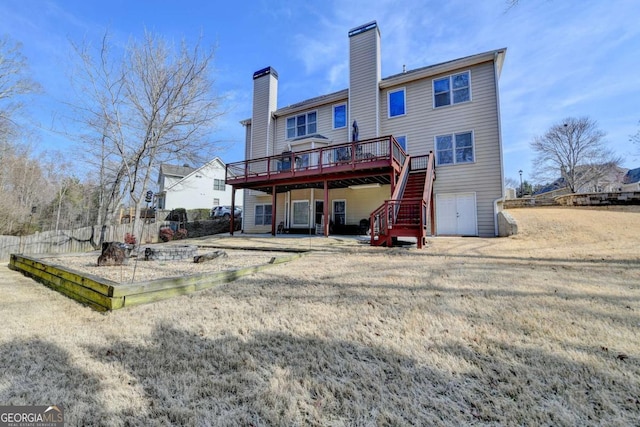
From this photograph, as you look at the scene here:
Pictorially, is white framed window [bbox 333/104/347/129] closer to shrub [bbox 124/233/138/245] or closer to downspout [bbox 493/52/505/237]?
downspout [bbox 493/52/505/237]

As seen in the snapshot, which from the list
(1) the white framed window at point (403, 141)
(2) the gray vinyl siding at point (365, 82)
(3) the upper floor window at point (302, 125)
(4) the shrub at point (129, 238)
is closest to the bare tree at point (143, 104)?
(4) the shrub at point (129, 238)

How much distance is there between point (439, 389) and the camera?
1.80m

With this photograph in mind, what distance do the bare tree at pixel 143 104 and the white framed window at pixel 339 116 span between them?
6141 mm

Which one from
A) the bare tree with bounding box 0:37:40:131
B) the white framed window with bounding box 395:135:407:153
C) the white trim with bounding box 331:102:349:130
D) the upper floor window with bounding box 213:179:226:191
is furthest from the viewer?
the upper floor window with bounding box 213:179:226:191

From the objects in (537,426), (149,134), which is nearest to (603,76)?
(537,426)

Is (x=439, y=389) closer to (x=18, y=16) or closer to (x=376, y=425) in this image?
(x=376, y=425)

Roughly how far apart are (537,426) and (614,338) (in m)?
1.71

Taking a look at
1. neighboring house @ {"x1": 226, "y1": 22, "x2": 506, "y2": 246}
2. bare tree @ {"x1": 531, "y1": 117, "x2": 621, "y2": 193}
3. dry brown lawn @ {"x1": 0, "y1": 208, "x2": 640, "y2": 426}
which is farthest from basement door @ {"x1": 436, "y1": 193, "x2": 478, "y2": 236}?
bare tree @ {"x1": 531, "y1": 117, "x2": 621, "y2": 193}

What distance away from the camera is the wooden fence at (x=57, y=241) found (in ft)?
34.4

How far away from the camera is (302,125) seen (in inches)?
639

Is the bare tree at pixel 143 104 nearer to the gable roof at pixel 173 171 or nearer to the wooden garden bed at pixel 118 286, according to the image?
the wooden garden bed at pixel 118 286

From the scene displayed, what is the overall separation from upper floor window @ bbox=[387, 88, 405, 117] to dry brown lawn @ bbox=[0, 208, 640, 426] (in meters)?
11.0

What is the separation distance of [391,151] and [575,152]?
27.7 meters

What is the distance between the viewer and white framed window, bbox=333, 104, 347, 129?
14828mm
